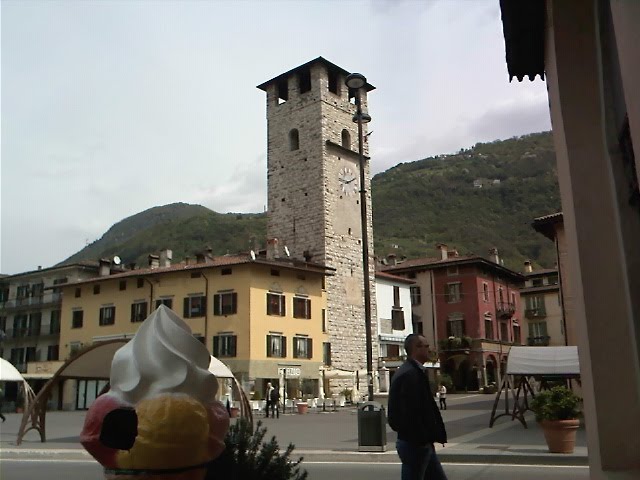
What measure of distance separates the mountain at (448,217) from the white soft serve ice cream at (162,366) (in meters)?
87.0

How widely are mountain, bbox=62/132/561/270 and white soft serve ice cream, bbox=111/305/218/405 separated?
87046 mm

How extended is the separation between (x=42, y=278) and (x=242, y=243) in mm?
47121

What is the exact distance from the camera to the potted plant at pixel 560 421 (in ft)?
39.1

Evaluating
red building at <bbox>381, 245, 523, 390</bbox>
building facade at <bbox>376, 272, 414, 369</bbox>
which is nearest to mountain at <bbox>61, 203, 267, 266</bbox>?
red building at <bbox>381, 245, 523, 390</bbox>

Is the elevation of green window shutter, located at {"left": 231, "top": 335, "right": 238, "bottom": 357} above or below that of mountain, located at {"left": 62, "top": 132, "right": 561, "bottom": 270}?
below

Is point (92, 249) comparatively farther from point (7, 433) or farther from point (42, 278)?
point (7, 433)

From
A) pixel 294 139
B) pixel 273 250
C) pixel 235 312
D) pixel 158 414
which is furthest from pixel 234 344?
pixel 158 414

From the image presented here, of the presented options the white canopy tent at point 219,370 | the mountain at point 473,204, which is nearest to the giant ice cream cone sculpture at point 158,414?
the white canopy tent at point 219,370

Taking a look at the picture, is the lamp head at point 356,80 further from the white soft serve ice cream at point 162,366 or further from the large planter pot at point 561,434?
the white soft serve ice cream at point 162,366

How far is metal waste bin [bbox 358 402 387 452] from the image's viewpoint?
41.7ft

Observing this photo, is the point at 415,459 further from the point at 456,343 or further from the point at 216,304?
the point at 456,343

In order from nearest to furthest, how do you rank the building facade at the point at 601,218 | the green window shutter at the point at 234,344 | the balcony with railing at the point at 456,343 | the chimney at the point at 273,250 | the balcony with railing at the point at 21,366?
1. the building facade at the point at 601,218
2. the green window shutter at the point at 234,344
3. the chimney at the point at 273,250
4. the balcony with railing at the point at 21,366
5. the balcony with railing at the point at 456,343

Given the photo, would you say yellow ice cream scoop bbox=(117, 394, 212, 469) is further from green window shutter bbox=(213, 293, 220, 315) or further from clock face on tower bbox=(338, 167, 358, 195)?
clock face on tower bbox=(338, 167, 358, 195)

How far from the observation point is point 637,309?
4.49m
